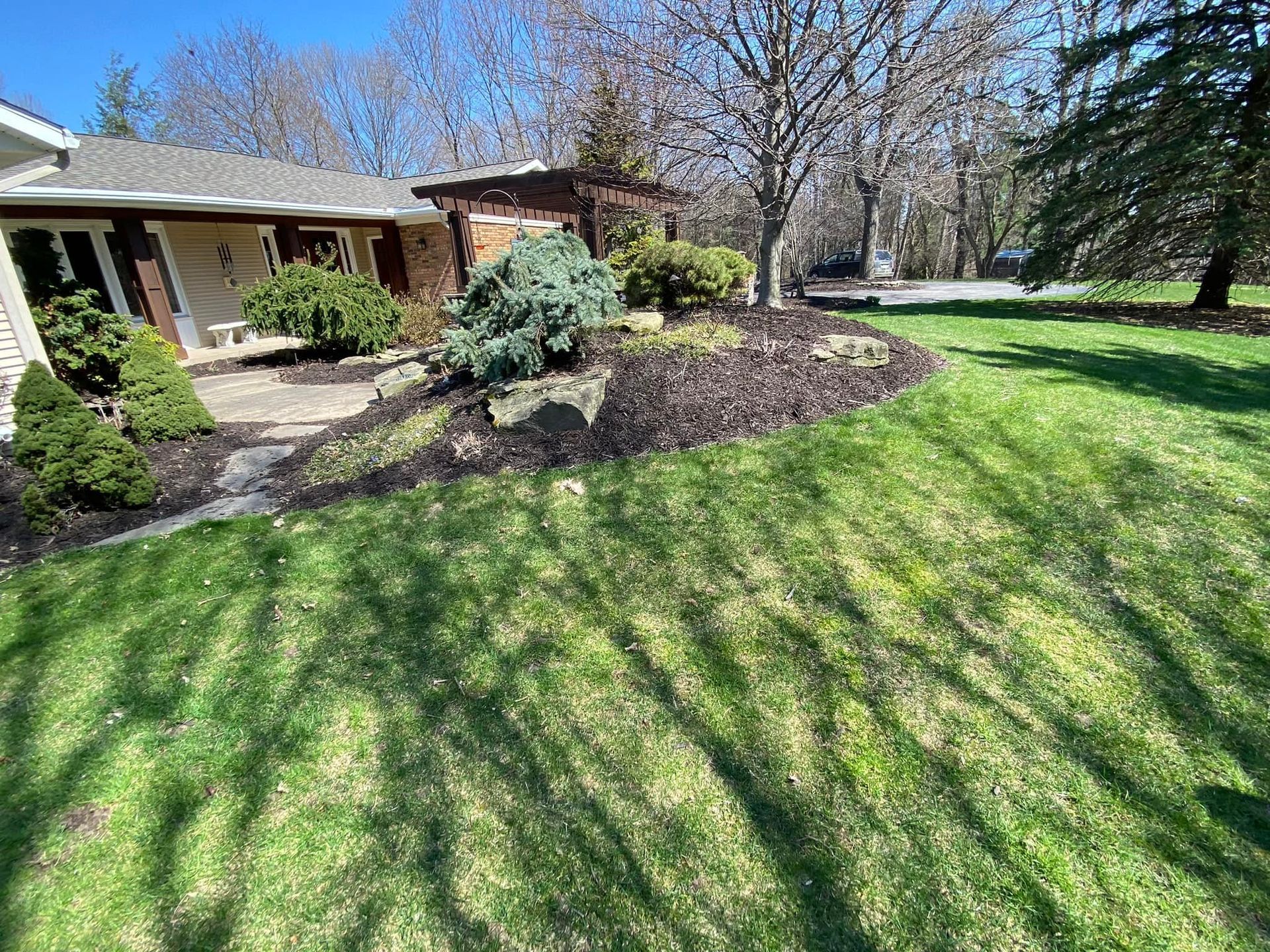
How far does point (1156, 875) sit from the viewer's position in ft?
5.32

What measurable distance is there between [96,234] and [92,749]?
13.9m

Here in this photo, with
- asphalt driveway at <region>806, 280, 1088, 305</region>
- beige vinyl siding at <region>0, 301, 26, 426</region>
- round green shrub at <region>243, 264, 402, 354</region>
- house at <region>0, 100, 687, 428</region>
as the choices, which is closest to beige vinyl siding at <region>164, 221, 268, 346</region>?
house at <region>0, 100, 687, 428</region>

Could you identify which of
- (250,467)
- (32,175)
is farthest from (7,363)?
(250,467)

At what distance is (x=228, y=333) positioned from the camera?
43.7 feet

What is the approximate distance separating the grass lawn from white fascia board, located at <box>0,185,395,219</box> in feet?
29.9

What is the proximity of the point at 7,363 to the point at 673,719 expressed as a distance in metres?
7.52

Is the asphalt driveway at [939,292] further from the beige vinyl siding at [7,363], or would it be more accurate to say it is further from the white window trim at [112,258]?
the white window trim at [112,258]

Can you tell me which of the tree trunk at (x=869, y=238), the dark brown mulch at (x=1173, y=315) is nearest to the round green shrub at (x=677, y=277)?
the dark brown mulch at (x=1173, y=315)

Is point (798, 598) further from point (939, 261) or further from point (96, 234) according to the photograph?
point (939, 261)

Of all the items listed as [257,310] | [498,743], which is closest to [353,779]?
[498,743]

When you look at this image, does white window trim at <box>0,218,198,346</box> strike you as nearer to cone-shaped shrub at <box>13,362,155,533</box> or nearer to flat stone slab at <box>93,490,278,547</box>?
cone-shaped shrub at <box>13,362,155,533</box>

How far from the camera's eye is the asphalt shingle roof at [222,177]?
10648 millimetres

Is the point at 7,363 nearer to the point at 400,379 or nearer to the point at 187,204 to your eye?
the point at 400,379

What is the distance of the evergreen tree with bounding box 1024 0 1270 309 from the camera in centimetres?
944
